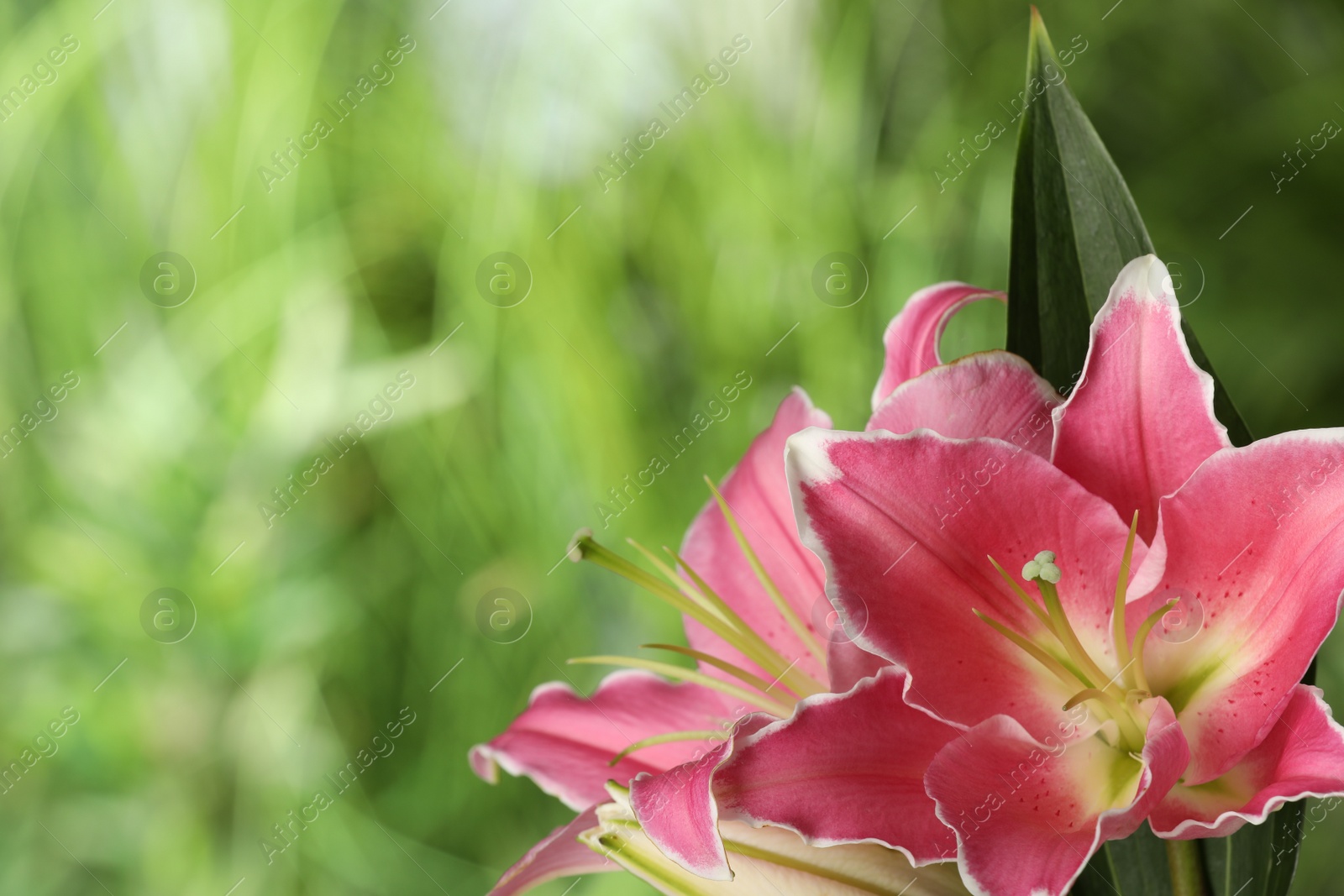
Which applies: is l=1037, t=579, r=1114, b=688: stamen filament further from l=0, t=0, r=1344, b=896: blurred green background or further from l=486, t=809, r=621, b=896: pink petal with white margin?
l=0, t=0, r=1344, b=896: blurred green background

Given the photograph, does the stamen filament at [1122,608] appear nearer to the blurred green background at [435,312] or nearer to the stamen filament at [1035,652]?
the stamen filament at [1035,652]

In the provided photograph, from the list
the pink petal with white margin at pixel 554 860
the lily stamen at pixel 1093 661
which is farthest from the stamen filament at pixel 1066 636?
the pink petal with white margin at pixel 554 860

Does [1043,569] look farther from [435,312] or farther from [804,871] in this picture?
A: [435,312]

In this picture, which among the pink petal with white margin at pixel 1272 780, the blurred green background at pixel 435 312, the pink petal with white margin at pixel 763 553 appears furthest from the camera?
the blurred green background at pixel 435 312

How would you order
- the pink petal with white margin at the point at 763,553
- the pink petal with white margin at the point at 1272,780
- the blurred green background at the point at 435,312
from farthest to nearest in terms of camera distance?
the blurred green background at the point at 435,312
the pink petal with white margin at the point at 763,553
the pink petal with white margin at the point at 1272,780

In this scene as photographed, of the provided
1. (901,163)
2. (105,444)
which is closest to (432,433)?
(105,444)

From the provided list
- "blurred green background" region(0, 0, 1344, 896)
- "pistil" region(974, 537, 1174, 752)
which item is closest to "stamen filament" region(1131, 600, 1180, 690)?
"pistil" region(974, 537, 1174, 752)

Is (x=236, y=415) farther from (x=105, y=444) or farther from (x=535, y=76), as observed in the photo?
(x=535, y=76)
